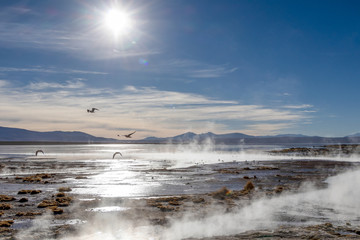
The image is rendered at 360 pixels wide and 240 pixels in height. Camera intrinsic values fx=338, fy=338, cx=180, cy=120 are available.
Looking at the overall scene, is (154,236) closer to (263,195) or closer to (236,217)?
(236,217)

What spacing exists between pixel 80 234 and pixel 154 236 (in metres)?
3.70

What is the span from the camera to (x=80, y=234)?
16.8m

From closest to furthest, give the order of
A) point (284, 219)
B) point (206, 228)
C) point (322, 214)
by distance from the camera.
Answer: point (206, 228)
point (284, 219)
point (322, 214)

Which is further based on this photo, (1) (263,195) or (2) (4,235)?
(1) (263,195)

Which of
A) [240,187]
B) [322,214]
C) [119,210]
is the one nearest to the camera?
[322,214]

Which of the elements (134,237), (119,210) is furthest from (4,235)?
(119,210)

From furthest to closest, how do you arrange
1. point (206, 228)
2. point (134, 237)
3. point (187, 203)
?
1. point (187, 203)
2. point (206, 228)
3. point (134, 237)

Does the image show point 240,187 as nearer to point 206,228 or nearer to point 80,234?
point 206,228

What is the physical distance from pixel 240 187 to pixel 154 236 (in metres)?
20.0

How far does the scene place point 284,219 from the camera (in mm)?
19969

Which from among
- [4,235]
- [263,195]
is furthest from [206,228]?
[263,195]

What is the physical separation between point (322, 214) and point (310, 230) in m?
5.22

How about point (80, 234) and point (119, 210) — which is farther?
point (119, 210)

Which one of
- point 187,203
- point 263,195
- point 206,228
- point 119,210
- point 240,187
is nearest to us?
point 206,228
